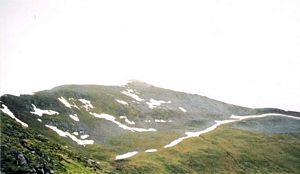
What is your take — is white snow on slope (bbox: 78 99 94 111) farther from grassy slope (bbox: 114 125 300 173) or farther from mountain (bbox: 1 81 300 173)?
Answer: grassy slope (bbox: 114 125 300 173)

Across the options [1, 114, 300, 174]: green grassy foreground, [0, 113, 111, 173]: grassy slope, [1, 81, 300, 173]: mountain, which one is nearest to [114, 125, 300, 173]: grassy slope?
[1, 114, 300, 174]: green grassy foreground

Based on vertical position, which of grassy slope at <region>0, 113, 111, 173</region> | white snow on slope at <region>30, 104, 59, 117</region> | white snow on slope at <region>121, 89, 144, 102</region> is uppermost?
white snow on slope at <region>121, 89, 144, 102</region>

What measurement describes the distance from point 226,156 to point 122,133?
36.3 meters

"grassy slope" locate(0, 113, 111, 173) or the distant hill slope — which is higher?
the distant hill slope

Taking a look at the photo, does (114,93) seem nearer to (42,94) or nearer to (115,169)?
(42,94)

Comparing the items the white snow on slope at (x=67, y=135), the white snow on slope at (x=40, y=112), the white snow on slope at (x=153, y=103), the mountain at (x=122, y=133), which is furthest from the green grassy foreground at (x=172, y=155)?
the white snow on slope at (x=153, y=103)

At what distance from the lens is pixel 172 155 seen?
127m

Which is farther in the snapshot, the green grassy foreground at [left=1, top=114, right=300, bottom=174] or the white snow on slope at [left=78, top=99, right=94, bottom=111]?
the white snow on slope at [left=78, top=99, right=94, bottom=111]

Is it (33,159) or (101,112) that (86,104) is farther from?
(33,159)

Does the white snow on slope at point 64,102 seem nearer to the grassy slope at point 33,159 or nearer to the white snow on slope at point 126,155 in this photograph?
the white snow on slope at point 126,155

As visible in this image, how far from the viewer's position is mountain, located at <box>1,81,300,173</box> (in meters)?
81.8

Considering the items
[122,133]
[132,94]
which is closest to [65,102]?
[122,133]

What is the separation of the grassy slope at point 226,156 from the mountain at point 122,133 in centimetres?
38

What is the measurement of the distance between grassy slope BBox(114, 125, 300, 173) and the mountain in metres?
0.38
